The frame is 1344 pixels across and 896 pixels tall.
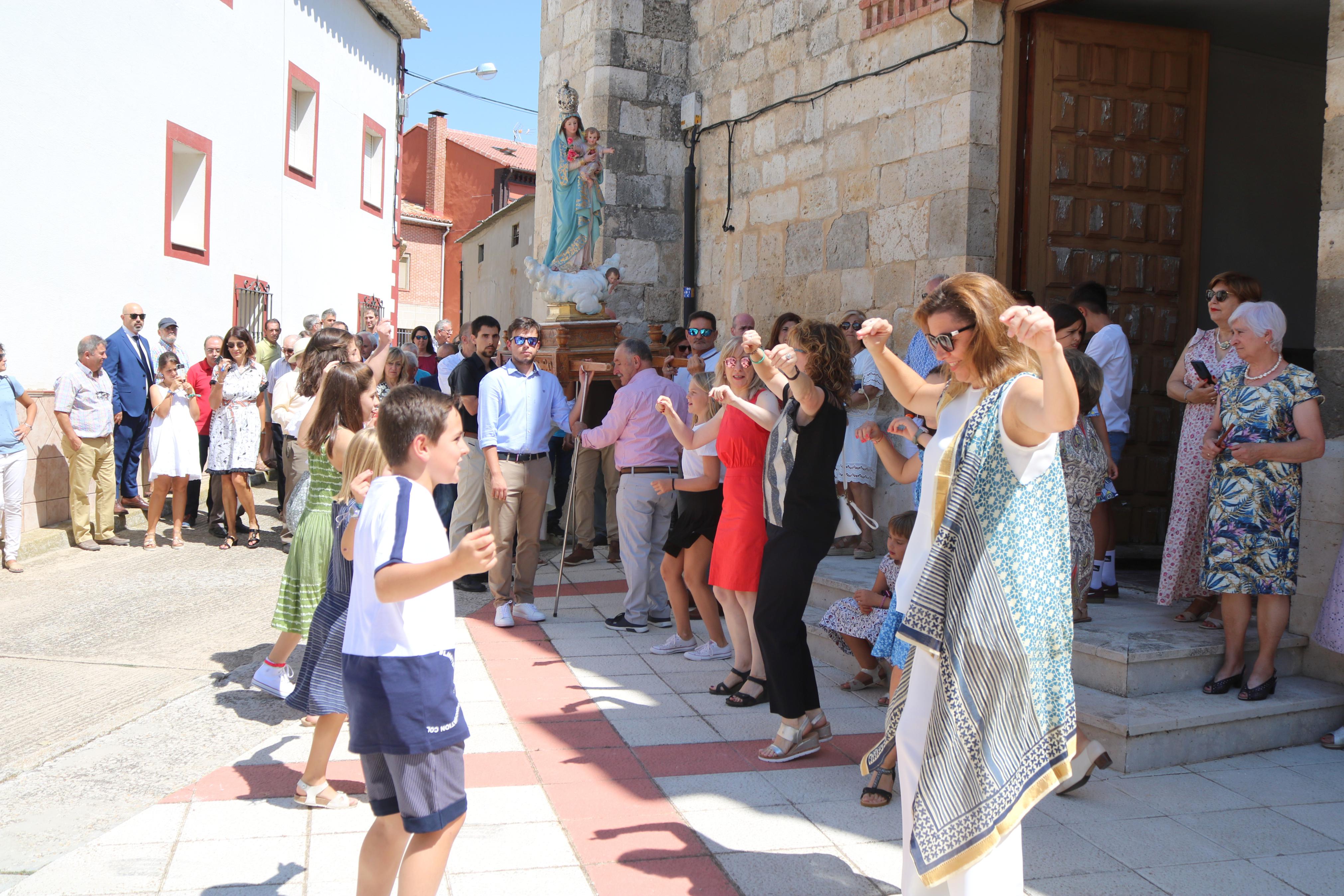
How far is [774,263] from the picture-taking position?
30.7 ft

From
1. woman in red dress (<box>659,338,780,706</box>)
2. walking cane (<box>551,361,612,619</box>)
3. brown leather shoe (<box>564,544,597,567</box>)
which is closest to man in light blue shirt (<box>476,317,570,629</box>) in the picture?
walking cane (<box>551,361,612,619</box>)

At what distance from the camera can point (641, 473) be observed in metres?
6.66

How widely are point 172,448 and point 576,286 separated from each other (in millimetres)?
3859

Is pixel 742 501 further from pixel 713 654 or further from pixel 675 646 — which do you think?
pixel 675 646

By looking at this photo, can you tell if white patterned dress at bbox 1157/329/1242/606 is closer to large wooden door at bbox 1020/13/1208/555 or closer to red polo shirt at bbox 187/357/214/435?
large wooden door at bbox 1020/13/1208/555

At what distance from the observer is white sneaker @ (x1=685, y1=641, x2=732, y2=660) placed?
232 inches

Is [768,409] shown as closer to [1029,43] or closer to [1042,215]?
[1042,215]

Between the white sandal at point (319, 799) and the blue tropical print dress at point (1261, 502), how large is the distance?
3.63 m

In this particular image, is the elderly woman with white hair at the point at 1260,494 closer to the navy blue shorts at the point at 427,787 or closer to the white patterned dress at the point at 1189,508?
the white patterned dress at the point at 1189,508

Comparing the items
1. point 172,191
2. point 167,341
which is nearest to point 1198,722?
point 167,341

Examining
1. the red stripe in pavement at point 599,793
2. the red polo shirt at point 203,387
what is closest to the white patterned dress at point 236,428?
the red polo shirt at point 203,387

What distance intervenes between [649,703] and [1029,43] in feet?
16.5

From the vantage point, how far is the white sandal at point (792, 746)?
426 cm

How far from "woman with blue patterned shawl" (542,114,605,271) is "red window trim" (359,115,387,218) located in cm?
937
